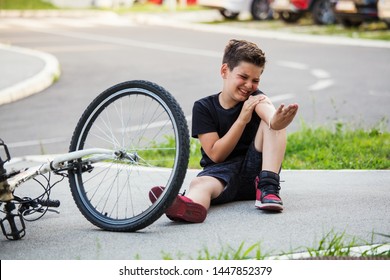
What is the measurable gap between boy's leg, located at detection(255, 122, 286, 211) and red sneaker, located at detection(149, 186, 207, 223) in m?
0.33

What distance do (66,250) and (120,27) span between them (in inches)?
832

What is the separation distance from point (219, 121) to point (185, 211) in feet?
2.19

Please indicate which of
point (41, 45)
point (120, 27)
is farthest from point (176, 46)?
point (120, 27)

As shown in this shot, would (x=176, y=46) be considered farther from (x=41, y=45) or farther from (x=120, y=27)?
(x=120, y=27)

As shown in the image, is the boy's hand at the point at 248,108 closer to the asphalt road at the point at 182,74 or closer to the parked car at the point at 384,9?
the asphalt road at the point at 182,74

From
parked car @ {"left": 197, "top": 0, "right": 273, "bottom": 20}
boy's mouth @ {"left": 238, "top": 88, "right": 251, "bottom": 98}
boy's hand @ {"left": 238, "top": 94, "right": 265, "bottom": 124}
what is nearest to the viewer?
boy's hand @ {"left": 238, "top": 94, "right": 265, "bottom": 124}

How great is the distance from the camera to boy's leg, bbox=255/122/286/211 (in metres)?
4.87

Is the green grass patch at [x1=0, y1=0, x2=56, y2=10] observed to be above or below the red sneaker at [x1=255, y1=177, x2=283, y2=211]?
below

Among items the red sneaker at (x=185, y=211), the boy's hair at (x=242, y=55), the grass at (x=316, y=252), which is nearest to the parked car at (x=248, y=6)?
the boy's hair at (x=242, y=55)

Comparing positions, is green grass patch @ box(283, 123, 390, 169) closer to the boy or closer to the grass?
the boy

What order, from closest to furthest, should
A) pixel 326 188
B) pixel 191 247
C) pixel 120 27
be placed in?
pixel 191 247 → pixel 326 188 → pixel 120 27

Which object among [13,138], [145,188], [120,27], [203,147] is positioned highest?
[203,147]

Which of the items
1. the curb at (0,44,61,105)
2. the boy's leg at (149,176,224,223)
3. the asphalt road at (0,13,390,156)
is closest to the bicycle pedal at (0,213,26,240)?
the boy's leg at (149,176,224,223)

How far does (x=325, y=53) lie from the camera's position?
55.6 ft
